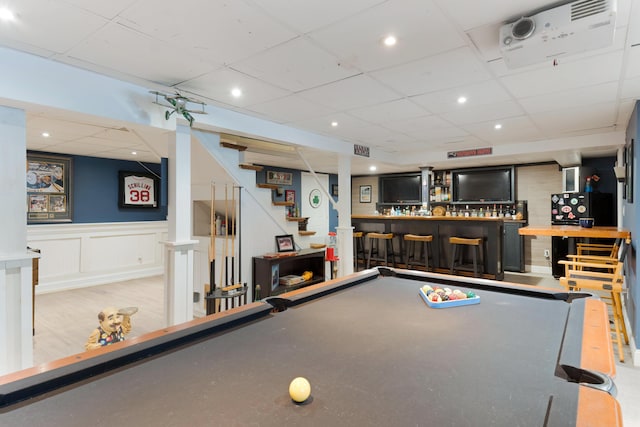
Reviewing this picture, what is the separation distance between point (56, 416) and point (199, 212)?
405 cm

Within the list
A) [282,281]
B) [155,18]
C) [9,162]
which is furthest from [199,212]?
[155,18]

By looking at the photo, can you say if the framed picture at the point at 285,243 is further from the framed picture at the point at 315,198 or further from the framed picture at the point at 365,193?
the framed picture at the point at 365,193

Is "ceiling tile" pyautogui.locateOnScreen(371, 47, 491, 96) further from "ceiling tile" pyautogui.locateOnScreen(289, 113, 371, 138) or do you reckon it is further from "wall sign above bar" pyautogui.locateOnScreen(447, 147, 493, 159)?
"wall sign above bar" pyautogui.locateOnScreen(447, 147, 493, 159)

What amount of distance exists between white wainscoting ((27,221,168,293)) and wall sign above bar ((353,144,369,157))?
11.1 ft

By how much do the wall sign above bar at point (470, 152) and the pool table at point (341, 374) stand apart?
444 centimetres

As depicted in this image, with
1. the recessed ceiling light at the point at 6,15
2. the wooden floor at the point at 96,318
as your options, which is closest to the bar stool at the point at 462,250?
the wooden floor at the point at 96,318

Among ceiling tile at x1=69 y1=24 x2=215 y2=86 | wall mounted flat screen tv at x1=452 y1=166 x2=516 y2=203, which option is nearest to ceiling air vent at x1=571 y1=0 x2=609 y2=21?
ceiling tile at x1=69 y1=24 x2=215 y2=86

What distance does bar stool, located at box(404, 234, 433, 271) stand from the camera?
5.99m

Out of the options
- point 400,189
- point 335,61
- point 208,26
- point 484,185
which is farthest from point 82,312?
point 484,185

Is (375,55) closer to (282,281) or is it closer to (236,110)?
(236,110)

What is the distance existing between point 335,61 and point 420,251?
468 centimetres

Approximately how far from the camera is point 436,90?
300 cm

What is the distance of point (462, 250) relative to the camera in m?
5.97

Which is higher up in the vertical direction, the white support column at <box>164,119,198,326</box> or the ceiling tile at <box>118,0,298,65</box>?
the ceiling tile at <box>118,0,298,65</box>
